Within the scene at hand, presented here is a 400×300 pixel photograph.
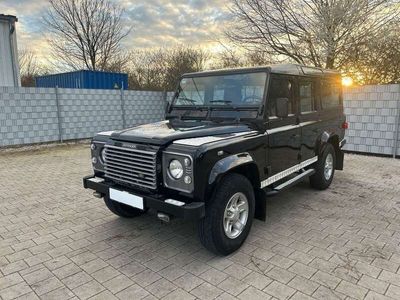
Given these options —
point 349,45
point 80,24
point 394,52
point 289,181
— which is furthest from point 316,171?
point 80,24

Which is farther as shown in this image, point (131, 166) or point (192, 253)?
point (192, 253)

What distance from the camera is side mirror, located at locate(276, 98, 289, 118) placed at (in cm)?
371

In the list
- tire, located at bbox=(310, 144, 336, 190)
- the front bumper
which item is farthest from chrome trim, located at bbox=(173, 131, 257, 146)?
tire, located at bbox=(310, 144, 336, 190)

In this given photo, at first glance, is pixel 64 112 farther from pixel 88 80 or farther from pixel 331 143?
pixel 331 143

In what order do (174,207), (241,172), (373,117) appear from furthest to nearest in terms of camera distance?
1. (373,117)
2. (241,172)
3. (174,207)

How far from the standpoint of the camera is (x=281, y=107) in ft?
12.3

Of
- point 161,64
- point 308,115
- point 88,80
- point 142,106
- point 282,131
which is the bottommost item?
point 282,131

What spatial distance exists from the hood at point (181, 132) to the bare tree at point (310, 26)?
30.0ft

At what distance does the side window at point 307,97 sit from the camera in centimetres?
457

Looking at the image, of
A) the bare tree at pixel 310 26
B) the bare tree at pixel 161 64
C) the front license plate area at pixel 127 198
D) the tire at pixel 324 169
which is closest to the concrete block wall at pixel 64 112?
the bare tree at pixel 310 26

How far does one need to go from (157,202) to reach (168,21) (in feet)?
53.3

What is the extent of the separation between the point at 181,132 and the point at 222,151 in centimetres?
54

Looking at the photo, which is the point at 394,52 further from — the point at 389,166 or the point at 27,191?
the point at 27,191

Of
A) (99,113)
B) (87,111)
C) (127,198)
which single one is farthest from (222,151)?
(99,113)
